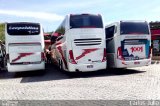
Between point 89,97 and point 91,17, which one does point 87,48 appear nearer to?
point 91,17

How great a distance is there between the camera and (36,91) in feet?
36.9

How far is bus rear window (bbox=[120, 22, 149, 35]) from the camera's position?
16.2 metres

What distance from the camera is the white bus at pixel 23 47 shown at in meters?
17.1

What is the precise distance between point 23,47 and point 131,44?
5.99 m

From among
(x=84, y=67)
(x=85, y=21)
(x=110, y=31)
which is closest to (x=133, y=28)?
(x=110, y=31)

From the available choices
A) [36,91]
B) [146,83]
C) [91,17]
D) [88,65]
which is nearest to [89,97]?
[36,91]

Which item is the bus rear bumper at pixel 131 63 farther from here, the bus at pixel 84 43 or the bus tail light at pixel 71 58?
the bus tail light at pixel 71 58

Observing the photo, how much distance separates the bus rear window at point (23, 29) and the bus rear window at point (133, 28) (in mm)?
4890

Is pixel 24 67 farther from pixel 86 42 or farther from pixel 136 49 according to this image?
pixel 136 49

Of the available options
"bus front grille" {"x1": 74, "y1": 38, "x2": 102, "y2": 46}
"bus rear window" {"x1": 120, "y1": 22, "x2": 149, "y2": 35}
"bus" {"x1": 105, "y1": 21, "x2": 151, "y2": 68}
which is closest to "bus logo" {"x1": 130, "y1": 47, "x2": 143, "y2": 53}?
"bus" {"x1": 105, "y1": 21, "x2": 151, "y2": 68}

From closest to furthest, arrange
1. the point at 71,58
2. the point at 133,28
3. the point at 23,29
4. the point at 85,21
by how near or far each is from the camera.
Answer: the point at 71,58, the point at 85,21, the point at 133,28, the point at 23,29

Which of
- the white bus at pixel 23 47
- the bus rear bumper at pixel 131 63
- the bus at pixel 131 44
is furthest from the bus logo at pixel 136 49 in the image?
the white bus at pixel 23 47

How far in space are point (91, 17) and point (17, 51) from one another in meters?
4.60

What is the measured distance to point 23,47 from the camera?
17156 mm
